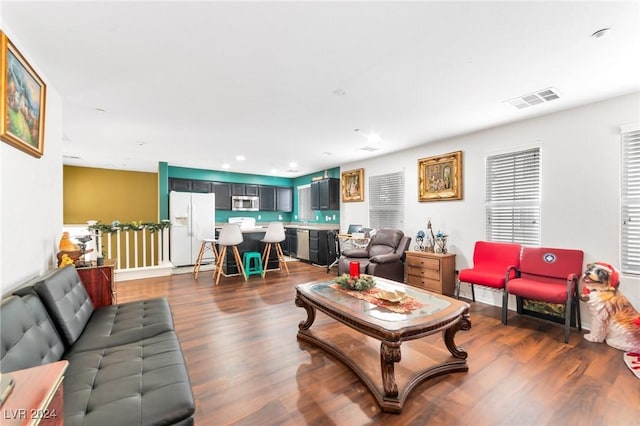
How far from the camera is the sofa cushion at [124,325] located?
181 centimetres

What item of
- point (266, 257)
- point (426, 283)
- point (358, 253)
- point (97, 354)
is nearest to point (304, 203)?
point (266, 257)

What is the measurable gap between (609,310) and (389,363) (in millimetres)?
2500

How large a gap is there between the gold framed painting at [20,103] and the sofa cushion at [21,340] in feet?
3.30

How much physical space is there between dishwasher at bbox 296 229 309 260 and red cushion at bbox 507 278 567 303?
4.57 m

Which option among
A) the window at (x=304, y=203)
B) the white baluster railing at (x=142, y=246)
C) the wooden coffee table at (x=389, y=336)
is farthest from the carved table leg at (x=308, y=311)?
the window at (x=304, y=203)

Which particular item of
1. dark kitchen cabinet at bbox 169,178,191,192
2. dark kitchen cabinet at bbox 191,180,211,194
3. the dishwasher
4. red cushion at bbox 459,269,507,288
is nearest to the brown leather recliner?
red cushion at bbox 459,269,507,288

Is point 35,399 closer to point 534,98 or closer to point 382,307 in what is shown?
point 382,307

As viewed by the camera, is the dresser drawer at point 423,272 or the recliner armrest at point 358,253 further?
the recliner armrest at point 358,253

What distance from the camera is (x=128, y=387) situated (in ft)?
4.29

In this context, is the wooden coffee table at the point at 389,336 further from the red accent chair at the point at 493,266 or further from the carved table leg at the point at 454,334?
the red accent chair at the point at 493,266

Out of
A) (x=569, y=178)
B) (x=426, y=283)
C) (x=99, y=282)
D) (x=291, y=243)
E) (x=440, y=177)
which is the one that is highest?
(x=440, y=177)

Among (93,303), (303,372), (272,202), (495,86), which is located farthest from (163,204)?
(495,86)

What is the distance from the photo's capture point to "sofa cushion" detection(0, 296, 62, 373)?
3.94ft

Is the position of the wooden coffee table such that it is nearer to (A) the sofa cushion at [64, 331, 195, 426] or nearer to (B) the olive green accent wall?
(A) the sofa cushion at [64, 331, 195, 426]
